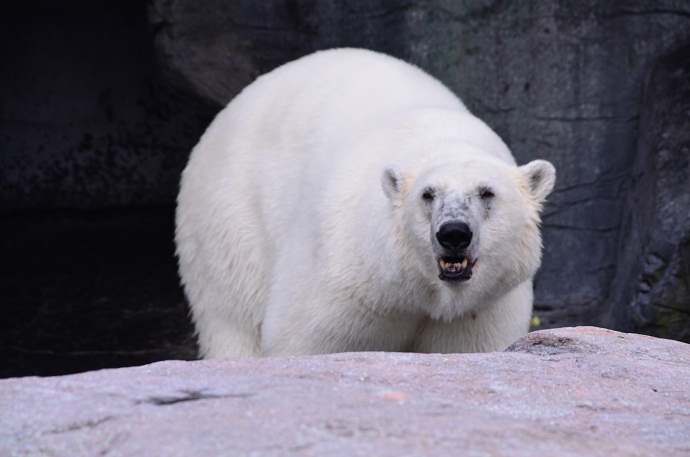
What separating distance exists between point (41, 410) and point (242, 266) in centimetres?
280

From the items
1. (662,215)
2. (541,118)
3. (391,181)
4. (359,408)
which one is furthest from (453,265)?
(541,118)

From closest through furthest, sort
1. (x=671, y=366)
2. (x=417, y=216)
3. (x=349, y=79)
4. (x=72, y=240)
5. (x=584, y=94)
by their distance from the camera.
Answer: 1. (x=671, y=366)
2. (x=417, y=216)
3. (x=349, y=79)
4. (x=584, y=94)
5. (x=72, y=240)

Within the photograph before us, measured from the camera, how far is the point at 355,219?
4266 mm

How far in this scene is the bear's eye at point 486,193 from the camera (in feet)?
12.7

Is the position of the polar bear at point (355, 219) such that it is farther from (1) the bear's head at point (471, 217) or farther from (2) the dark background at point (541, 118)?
(2) the dark background at point (541, 118)

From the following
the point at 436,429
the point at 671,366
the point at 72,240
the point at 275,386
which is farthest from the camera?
the point at 72,240

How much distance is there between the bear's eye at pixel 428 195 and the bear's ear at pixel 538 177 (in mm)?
458

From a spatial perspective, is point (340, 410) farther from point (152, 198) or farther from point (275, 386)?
point (152, 198)

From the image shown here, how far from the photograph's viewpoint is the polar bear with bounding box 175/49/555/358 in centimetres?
395

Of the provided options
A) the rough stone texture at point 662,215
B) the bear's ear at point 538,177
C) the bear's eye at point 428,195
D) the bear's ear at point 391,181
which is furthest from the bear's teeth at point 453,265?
the rough stone texture at point 662,215

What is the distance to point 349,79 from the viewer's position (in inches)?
194

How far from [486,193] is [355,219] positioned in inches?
24.2

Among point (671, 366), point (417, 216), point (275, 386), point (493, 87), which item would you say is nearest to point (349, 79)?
point (417, 216)

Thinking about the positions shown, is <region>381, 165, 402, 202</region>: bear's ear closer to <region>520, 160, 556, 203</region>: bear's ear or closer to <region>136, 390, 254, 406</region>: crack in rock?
<region>520, 160, 556, 203</region>: bear's ear
